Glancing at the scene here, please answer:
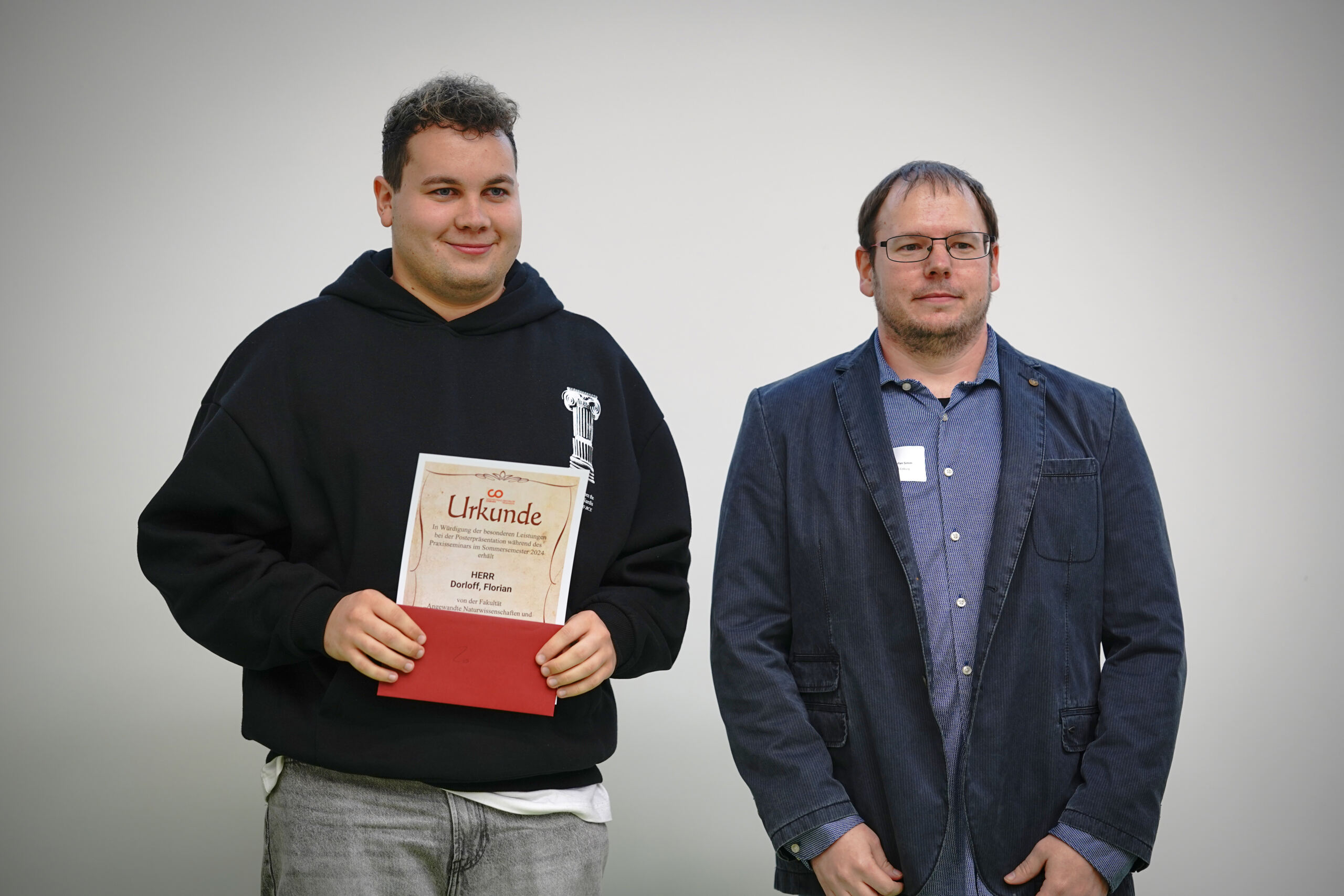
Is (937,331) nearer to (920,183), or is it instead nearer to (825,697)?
(920,183)

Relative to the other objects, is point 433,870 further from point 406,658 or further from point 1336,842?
point 1336,842

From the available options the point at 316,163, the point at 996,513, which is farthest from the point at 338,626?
the point at 316,163

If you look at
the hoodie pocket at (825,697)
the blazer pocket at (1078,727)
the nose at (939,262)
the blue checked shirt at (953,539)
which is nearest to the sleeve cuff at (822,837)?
the blue checked shirt at (953,539)

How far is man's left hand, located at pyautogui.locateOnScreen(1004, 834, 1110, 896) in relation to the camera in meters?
1.86

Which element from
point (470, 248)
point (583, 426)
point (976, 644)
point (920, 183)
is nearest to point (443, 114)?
point (470, 248)

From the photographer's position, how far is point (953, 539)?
6.60 feet

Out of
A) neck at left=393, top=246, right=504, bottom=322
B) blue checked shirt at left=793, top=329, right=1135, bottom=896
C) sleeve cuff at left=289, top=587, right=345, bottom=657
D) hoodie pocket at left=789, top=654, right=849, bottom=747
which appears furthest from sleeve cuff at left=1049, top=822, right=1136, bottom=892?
neck at left=393, top=246, right=504, bottom=322

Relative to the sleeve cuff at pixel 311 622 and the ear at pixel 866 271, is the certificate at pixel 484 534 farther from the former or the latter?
the ear at pixel 866 271

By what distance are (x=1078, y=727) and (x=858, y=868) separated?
484 millimetres

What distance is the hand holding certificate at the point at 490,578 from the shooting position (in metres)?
1.74

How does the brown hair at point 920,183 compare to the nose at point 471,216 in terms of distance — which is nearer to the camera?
the nose at point 471,216

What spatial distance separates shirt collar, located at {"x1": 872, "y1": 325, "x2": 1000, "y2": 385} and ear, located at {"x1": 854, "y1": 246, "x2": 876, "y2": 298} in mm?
95

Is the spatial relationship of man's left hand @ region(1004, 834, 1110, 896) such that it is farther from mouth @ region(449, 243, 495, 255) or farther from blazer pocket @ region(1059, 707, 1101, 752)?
mouth @ region(449, 243, 495, 255)

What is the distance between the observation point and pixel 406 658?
1.72m
